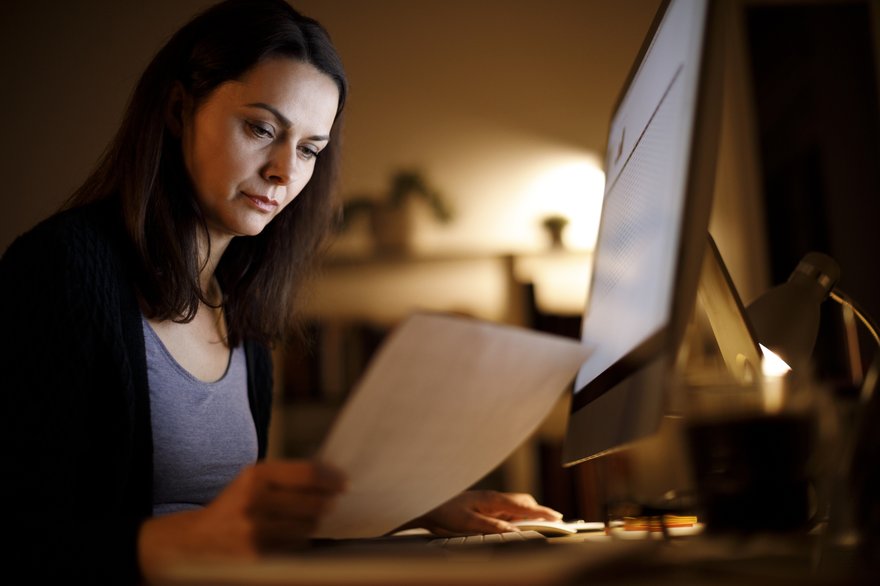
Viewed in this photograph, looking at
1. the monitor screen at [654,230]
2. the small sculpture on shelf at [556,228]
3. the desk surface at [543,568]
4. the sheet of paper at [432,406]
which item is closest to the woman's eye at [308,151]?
the monitor screen at [654,230]

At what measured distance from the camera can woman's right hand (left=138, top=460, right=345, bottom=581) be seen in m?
0.50

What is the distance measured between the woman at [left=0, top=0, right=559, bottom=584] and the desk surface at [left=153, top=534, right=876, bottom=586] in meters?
0.11

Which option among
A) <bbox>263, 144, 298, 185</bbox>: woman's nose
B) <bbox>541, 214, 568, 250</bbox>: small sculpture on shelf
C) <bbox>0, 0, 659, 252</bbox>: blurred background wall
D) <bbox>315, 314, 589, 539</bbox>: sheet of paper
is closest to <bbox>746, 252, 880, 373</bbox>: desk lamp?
<bbox>315, 314, 589, 539</bbox>: sheet of paper

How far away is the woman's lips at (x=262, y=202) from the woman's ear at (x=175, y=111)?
0.15 meters

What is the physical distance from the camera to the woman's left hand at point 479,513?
87 cm

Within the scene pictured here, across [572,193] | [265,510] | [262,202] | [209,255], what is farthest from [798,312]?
[572,193]

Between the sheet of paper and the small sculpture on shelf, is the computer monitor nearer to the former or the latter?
the sheet of paper

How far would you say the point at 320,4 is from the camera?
3.35 metres

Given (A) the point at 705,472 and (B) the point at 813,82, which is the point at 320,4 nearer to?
(B) the point at 813,82

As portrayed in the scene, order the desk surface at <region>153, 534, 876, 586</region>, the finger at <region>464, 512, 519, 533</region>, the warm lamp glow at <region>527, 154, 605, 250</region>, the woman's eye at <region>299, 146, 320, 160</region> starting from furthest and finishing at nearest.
A: the warm lamp glow at <region>527, 154, 605, 250</region> < the woman's eye at <region>299, 146, 320, 160</region> < the finger at <region>464, 512, 519, 533</region> < the desk surface at <region>153, 534, 876, 586</region>

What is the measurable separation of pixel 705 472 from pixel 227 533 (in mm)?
308

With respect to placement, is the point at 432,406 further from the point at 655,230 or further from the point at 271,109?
the point at 271,109

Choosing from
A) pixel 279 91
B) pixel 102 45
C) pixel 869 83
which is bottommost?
pixel 279 91

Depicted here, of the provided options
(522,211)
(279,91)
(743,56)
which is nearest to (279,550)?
(279,91)
